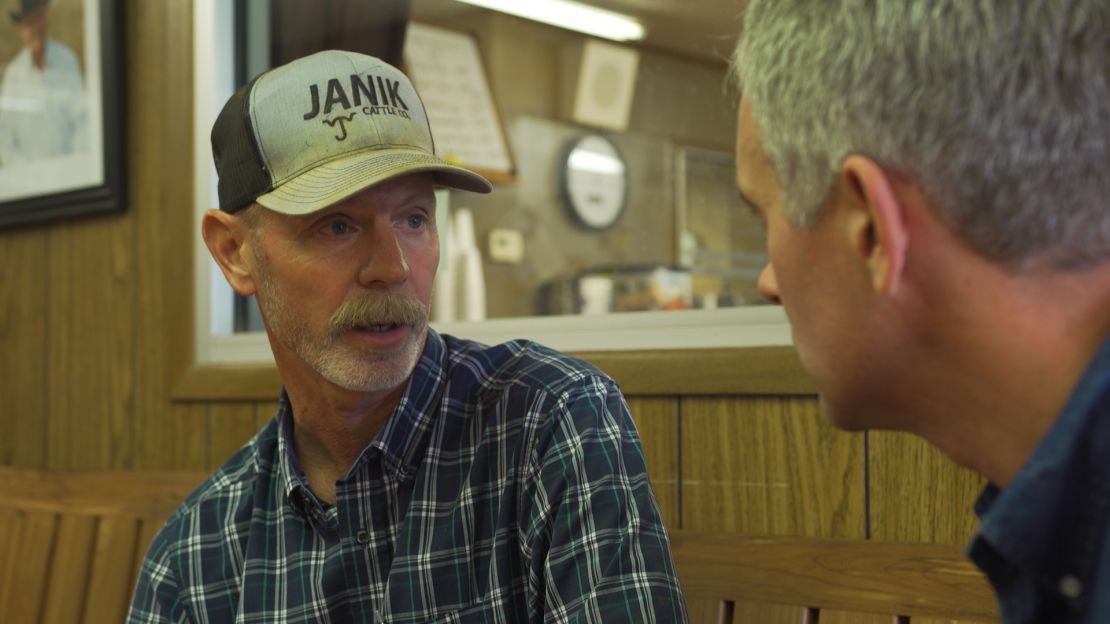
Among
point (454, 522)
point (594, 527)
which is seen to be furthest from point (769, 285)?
point (454, 522)


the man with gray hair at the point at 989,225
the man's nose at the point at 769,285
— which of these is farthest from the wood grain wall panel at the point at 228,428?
the man with gray hair at the point at 989,225

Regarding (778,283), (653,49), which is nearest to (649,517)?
(778,283)

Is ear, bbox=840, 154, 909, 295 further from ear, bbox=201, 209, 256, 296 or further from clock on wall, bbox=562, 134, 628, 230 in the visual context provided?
clock on wall, bbox=562, 134, 628, 230

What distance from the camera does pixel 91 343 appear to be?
2.61 metres

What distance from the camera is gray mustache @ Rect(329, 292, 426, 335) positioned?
55.4 inches

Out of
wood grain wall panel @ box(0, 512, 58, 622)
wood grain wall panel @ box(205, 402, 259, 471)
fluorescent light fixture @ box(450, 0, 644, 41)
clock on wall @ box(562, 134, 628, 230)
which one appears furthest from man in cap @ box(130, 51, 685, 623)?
clock on wall @ box(562, 134, 628, 230)

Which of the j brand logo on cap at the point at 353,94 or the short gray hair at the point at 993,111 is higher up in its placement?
the j brand logo on cap at the point at 353,94

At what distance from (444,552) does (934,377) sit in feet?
2.38

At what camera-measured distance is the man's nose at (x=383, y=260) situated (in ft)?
4.65

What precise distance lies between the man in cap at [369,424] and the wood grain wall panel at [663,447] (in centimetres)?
35

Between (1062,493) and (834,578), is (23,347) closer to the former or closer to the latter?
(834,578)

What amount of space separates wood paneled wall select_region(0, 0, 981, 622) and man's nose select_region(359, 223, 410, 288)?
502 millimetres

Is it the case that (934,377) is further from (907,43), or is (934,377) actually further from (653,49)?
(653,49)

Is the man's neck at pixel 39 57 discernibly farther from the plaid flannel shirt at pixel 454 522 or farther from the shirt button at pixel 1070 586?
the shirt button at pixel 1070 586
